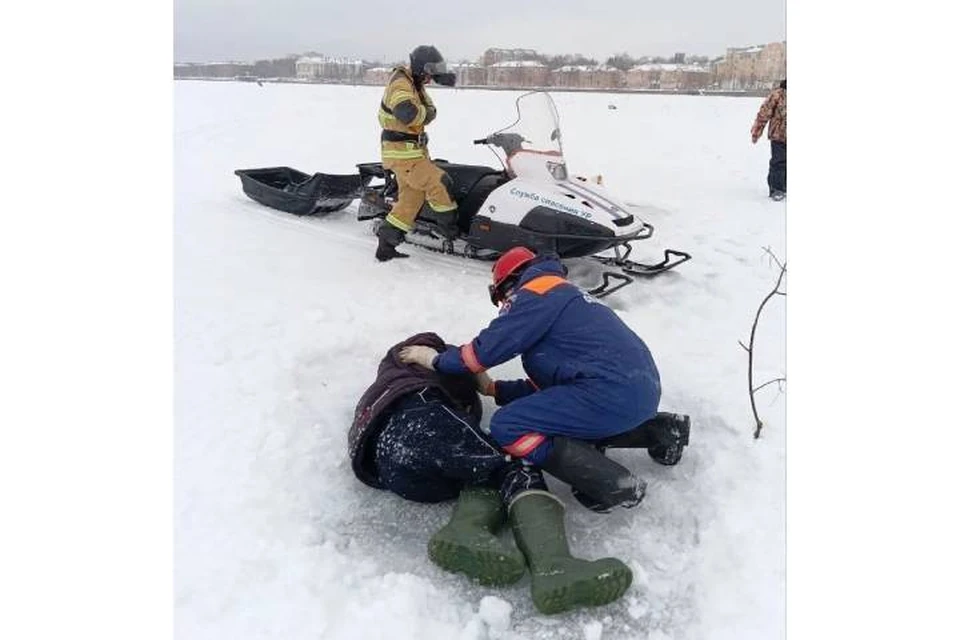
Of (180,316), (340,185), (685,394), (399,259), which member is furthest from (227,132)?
(685,394)

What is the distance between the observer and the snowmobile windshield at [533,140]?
16.5 ft

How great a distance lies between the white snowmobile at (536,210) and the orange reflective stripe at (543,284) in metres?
1.81

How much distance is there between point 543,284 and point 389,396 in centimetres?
73

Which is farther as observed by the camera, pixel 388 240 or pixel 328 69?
pixel 388 240

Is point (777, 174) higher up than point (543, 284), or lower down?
higher up

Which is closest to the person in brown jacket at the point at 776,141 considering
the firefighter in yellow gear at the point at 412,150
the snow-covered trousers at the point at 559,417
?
the firefighter in yellow gear at the point at 412,150

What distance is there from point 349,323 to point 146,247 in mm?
2139

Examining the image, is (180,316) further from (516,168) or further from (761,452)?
(761,452)

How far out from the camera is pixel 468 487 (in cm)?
256

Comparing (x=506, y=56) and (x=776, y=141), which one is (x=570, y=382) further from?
(x=776, y=141)

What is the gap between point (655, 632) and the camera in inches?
85.5

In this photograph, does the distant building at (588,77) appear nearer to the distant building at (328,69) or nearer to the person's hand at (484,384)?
the distant building at (328,69)

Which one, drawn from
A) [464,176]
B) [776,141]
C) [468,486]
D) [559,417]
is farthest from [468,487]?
[776,141]

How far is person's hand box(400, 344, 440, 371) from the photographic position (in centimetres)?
295
